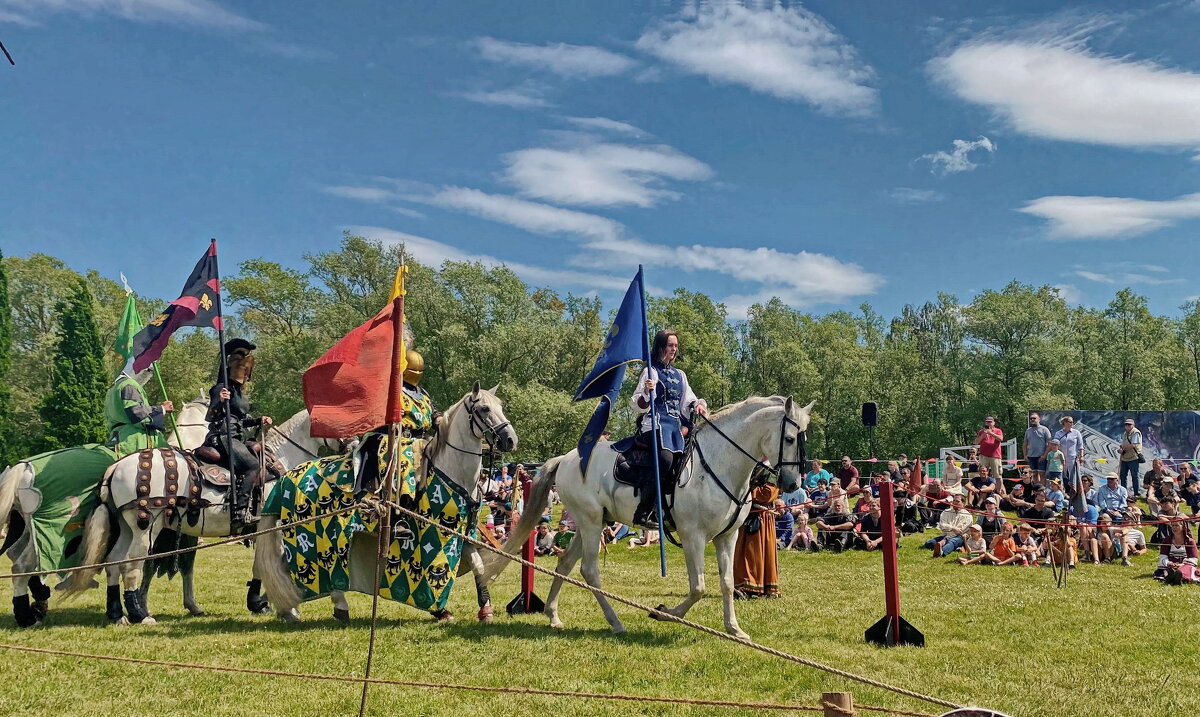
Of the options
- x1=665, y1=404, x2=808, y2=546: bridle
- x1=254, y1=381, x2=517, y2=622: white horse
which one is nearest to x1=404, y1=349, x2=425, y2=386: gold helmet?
x1=254, y1=381, x2=517, y2=622: white horse

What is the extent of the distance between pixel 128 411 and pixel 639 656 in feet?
23.2

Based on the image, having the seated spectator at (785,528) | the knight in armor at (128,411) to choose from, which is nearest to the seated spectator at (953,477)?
the seated spectator at (785,528)

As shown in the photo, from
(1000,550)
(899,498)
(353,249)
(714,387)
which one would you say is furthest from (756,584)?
(714,387)

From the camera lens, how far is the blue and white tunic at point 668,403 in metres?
8.81

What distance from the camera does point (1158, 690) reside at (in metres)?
6.31

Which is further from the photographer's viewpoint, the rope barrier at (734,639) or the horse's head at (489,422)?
the horse's head at (489,422)

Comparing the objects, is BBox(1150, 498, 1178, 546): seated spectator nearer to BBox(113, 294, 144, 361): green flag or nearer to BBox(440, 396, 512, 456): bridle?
BBox(440, 396, 512, 456): bridle

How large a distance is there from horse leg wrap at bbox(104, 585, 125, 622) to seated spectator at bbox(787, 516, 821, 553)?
13141 millimetres

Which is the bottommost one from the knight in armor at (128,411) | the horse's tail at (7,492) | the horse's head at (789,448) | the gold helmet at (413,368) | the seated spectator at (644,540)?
the seated spectator at (644,540)

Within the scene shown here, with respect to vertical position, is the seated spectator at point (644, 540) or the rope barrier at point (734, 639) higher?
→ the rope barrier at point (734, 639)

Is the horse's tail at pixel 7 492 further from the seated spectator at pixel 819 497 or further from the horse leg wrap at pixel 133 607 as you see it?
the seated spectator at pixel 819 497

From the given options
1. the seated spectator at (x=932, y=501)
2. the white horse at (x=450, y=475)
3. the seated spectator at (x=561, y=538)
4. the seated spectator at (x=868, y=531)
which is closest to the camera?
the white horse at (x=450, y=475)

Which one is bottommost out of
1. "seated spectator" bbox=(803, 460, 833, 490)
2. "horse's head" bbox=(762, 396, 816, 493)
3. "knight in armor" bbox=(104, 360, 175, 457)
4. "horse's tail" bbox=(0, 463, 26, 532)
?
"seated spectator" bbox=(803, 460, 833, 490)

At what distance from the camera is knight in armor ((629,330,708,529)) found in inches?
345
